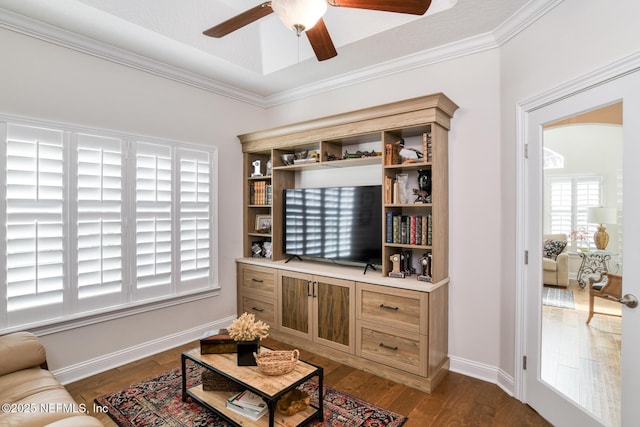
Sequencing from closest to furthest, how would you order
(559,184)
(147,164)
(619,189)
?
(619,189) → (559,184) → (147,164)

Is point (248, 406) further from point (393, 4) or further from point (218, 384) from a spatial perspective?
point (393, 4)

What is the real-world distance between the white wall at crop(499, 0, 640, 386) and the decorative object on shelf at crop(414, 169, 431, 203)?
555mm

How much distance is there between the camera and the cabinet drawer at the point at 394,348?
2568 mm

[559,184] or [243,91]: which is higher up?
[243,91]

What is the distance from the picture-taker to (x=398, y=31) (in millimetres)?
2678

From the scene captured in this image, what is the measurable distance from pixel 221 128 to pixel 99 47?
1.32 meters

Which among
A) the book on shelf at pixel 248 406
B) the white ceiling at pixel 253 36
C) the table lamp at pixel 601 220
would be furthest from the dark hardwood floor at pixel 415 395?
the white ceiling at pixel 253 36

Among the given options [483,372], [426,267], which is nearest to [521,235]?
[426,267]

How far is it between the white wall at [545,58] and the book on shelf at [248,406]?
1.88 metres

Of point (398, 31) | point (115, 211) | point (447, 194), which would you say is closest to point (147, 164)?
point (115, 211)

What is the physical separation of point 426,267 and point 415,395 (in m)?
0.98

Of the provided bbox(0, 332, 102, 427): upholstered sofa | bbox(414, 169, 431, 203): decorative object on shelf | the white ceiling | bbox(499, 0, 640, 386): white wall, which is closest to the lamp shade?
bbox(499, 0, 640, 386): white wall

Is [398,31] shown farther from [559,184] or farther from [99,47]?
[99,47]

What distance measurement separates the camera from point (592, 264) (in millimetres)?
1907
